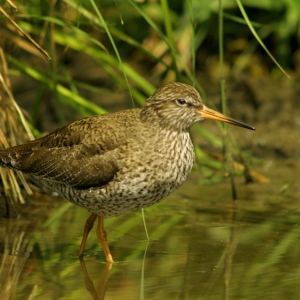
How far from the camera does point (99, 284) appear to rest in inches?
196

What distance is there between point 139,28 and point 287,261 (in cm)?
539

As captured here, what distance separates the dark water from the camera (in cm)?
480

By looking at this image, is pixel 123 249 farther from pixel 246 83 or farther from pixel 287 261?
pixel 246 83

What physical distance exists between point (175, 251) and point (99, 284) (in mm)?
909

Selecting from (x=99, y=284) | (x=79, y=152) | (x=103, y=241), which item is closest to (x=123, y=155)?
(x=79, y=152)

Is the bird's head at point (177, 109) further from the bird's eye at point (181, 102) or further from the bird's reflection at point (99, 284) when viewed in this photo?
the bird's reflection at point (99, 284)

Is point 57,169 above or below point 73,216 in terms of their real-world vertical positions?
above

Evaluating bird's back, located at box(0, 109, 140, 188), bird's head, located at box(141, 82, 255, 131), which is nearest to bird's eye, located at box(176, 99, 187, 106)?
bird's head, located at box(141, 82, 255, 131)

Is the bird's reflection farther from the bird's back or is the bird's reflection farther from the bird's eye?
the bird's eye

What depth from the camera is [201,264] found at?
5344 millimetres

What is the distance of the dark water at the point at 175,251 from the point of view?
480cm

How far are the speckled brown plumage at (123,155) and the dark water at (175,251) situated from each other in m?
0.46

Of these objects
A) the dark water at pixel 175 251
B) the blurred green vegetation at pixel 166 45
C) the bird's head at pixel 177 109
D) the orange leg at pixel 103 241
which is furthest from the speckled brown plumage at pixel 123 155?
the blurred green vegetation at pixel 166 45

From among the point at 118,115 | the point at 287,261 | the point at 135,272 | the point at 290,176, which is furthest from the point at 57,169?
the point at 290,176
